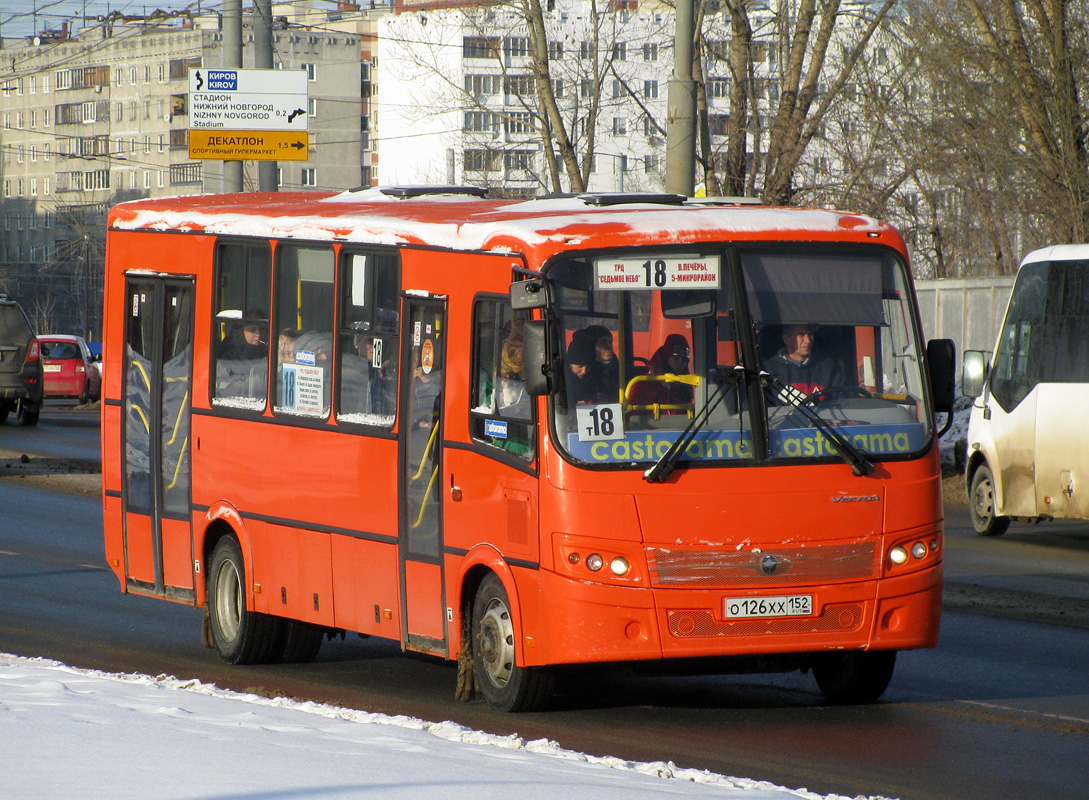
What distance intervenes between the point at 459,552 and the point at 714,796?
10.5 feet

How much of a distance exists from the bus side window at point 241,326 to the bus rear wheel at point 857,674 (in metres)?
3.69

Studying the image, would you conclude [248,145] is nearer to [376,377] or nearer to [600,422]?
[376,377]

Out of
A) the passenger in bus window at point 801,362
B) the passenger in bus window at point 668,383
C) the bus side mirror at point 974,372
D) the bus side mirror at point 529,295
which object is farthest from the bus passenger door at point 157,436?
the bus side mirror at point 974,372

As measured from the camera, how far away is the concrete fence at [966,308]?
85.3 ft

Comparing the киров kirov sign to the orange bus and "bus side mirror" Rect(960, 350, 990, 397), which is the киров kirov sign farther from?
the orange bus

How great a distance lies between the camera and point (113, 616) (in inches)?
507

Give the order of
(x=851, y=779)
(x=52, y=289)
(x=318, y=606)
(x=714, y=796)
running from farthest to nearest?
(x=52, y=289) → (x=318, y=606) → (x=851, y=779) → (x=714, y=796)

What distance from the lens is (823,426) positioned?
8.70 m

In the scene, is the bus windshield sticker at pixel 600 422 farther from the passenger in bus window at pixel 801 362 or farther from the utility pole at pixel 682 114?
the utility pole at pixel 682 114

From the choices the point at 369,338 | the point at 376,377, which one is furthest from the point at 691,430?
the point at 369,338

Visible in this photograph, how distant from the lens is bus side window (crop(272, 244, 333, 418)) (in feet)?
34.2

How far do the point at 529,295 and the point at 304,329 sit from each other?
8.32 feet

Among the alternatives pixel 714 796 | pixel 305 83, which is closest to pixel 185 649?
pixel 714 796

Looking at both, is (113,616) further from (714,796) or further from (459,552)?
(714,796)
